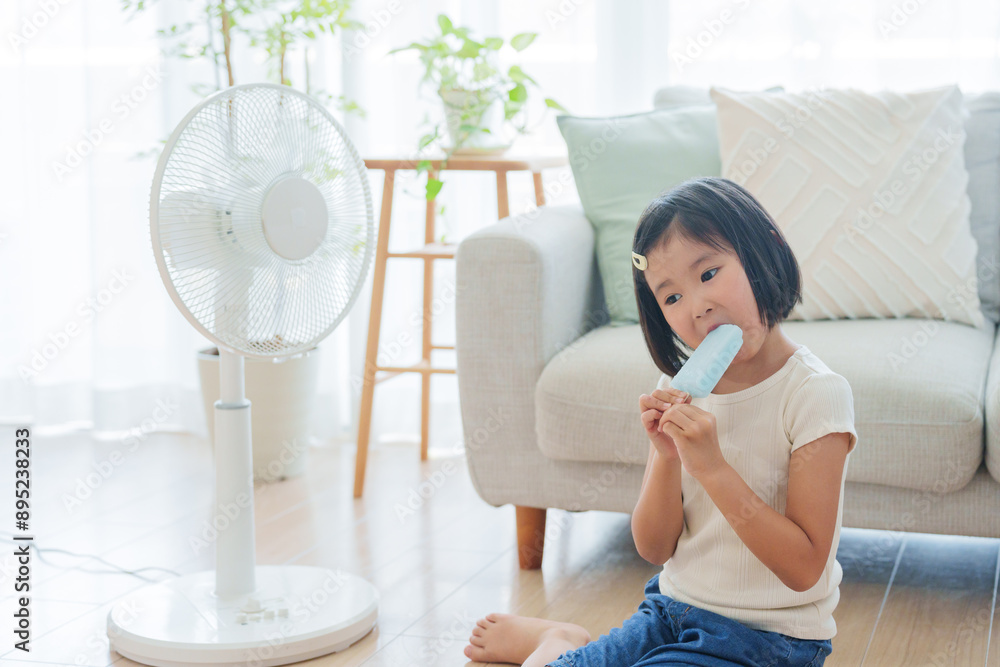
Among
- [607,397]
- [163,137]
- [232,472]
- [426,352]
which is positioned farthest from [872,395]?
Result: [163,137]

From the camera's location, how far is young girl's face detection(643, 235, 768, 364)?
1.12 metres

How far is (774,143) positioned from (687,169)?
0.17m

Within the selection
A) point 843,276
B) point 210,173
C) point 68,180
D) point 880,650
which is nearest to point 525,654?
point 880,650

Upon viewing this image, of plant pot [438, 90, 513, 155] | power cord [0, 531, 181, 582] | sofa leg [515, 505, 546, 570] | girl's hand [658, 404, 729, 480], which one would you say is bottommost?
power cord [0, 531, 181, 582]

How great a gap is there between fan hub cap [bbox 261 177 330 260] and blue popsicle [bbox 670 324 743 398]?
1.99 feet

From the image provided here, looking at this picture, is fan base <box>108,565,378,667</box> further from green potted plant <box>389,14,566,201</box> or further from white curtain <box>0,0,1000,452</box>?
white curtain <box>0,0,1000,452</box>

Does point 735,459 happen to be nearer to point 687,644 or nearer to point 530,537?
point 687,644

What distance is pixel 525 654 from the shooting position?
57.6 inches

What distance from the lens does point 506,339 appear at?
5.74 feet

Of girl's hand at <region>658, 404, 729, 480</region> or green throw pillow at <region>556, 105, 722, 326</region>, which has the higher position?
green throw pillow at <region>556, 105, 722, 326</region>

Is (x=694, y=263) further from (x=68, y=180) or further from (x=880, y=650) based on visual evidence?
(x=68, y=180)

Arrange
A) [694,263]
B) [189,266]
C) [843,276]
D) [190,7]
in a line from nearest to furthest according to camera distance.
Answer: [694,263] < [189,266] < [843,276] < [190,7]

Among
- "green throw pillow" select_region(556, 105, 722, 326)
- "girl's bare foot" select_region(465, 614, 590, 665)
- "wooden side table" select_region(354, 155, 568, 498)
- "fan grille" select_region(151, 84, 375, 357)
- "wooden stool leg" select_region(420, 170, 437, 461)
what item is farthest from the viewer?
"wooden stool leg" select_region(420, 170, 437, 461)

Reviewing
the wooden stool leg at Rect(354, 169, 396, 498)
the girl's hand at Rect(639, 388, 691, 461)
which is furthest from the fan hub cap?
the wooden stool leg at Rect(354, 169, 396, 498)
